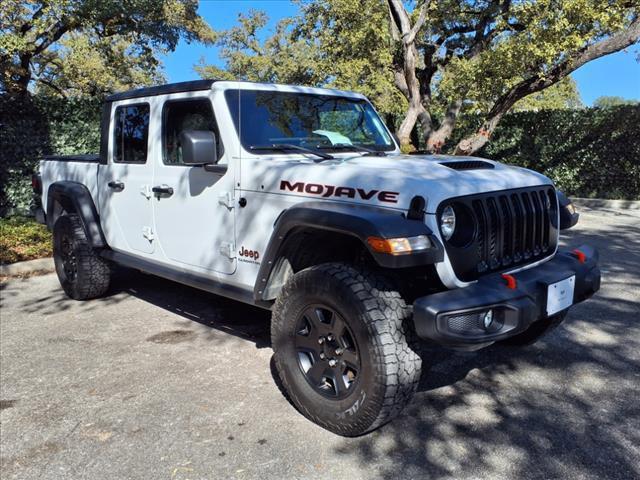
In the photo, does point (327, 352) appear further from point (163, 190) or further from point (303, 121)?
point (163, 190)

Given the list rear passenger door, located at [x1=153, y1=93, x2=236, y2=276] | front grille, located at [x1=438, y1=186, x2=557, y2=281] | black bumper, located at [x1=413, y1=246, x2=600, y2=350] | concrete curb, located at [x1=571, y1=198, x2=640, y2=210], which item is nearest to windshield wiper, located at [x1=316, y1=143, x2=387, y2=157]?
rear passenger door, located at [x1=153, y1=93, x2=236, y2=276]

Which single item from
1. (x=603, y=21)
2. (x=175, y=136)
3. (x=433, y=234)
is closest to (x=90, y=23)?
(x=175, y=136)

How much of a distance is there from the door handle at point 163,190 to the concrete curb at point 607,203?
415 inches

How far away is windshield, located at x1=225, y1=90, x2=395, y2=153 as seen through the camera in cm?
358

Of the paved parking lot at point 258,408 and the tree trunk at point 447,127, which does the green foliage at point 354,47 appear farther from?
the paved parking lot at point 258,408

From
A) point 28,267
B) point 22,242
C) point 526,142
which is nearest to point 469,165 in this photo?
point 28,267

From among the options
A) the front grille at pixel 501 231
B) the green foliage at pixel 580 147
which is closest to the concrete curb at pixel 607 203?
the green foliage at pixel 580 147

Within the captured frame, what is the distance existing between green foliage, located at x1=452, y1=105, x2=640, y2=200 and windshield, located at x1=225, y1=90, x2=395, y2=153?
977 centimetres

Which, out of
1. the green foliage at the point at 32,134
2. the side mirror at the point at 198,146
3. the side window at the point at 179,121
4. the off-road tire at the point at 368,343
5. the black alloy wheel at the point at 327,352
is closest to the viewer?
the off-road tire at the point at 368,343

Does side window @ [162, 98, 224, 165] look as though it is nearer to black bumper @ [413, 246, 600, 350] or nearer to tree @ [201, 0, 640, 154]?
black bumper @ [413, 246, 600, 350]

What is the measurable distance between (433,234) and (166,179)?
2.28m

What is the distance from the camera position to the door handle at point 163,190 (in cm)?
399

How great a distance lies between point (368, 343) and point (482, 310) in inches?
22.6

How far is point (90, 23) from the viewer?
10812 millimetres
